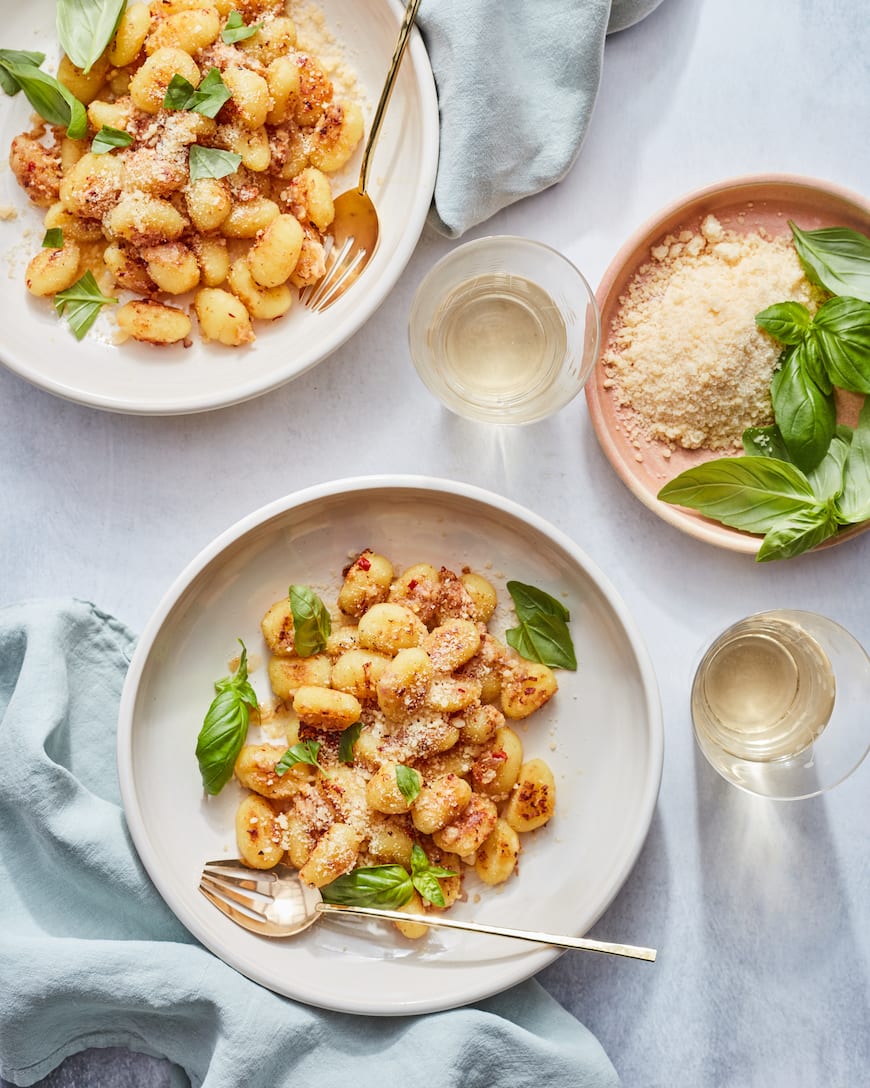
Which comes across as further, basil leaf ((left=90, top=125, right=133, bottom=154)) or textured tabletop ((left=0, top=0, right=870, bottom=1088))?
textured tabletop ((left=0, top=0, right=870, bottom=1088))

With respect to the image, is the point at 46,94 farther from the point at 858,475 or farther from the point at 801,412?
the point at 858,475

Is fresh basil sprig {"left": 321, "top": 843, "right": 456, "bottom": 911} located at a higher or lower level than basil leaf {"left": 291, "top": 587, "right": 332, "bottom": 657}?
lower

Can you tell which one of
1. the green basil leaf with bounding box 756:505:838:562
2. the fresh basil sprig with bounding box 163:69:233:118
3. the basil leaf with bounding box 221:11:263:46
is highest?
the basil leaf with bounding box 221:11:263:46

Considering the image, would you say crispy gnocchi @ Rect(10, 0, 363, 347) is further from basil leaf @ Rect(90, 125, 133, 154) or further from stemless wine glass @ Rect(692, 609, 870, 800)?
stemless wine glass @ Rect(692, 609, 870, 800)

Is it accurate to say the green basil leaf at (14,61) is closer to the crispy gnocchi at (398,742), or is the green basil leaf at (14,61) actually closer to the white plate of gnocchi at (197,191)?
the white plate of gnocchi at (197,191)

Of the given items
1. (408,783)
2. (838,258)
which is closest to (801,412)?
(838,258)

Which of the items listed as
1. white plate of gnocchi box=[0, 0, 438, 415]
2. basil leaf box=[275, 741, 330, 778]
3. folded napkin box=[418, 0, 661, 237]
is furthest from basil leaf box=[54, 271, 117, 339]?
basil leaf box=[275, 741, 330, 778]
